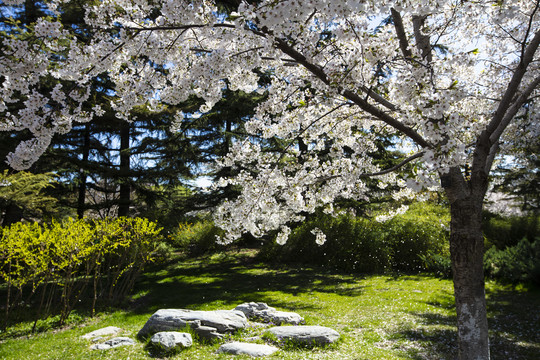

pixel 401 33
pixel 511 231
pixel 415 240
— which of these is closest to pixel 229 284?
pixel 415 240

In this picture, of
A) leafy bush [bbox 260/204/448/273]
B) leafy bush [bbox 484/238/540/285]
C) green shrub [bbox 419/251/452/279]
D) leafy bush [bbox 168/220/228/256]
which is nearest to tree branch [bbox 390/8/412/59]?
leafy bush [bbox 484/238/540/285]

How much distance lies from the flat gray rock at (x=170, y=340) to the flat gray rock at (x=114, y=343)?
0.41 m

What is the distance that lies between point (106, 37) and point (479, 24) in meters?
4.68

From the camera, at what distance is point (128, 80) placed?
12.1 ft

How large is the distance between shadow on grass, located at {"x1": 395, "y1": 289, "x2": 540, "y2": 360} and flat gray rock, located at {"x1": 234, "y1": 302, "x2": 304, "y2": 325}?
1.60 meters

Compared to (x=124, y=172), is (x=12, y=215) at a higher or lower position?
lower

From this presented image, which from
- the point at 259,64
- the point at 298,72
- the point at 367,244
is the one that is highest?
the point at 298,72

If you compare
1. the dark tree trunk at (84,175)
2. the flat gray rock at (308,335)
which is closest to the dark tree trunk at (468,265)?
the flat gray rock at (308,335)

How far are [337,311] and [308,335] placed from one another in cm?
203

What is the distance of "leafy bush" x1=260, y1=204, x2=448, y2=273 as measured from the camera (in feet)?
36.5

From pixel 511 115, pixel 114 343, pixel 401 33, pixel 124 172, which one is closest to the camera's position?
pixel 511 115

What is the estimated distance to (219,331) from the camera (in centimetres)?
550

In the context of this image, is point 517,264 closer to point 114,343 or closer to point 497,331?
point 497,331

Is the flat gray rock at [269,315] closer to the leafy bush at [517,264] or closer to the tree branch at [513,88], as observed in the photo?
the tree branch at [513,88]
